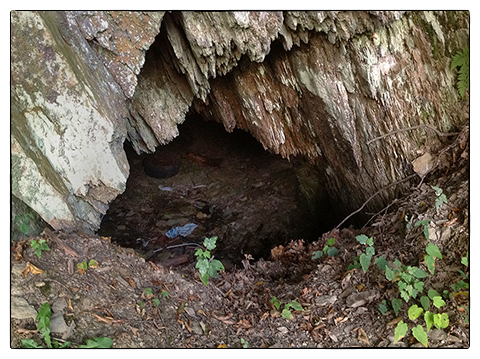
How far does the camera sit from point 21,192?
2713 millimetres

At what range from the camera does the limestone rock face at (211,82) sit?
2680 mm

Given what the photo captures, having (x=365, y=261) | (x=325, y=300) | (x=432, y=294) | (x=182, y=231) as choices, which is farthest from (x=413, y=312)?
(x=182, y=231)

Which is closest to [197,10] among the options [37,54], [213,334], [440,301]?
[37,54]

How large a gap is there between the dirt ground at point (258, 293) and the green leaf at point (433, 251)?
4.2 inches

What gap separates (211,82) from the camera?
3.88 m

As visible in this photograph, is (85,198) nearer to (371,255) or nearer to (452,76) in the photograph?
(371,255)

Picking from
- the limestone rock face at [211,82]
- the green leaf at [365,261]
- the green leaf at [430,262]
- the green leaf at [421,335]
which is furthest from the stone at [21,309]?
the green leaf at [430,262]

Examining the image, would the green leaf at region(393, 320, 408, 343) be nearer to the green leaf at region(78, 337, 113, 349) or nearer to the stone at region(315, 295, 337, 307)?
the stone at region(315, 295, 337, 307)

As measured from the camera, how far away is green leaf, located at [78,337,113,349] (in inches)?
88.5

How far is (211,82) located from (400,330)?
287 cm

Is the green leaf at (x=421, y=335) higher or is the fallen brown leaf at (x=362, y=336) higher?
the green leaf at (x=421, y=335)

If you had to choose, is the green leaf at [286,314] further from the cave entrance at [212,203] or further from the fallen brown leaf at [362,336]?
the cave entrance at [212,203]

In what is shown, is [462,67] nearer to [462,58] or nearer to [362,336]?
[462,58]

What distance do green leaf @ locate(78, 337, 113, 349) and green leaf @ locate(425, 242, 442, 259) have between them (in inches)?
87.9
